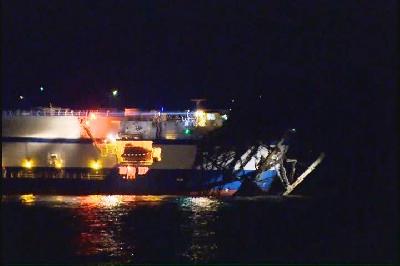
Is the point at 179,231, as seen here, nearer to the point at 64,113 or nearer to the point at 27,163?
the point at 27,163

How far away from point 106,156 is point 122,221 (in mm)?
18119

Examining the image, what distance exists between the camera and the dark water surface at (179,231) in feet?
96.2

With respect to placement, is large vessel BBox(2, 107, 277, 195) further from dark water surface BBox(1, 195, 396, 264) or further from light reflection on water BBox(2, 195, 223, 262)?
dark water surface BBox(1, 195, 396, 264)

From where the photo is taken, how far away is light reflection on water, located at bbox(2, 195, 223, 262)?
99.1 feet

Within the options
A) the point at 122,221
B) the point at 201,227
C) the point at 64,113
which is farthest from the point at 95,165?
the point at 201,227

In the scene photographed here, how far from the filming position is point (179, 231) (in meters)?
36.2

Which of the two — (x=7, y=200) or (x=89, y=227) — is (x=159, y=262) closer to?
(x=89, y=227)

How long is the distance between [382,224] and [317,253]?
12830 mm

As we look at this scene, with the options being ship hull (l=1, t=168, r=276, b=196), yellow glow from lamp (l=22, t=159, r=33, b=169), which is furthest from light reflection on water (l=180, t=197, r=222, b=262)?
yellow glow from lamp (l=22, t=159, r=33, b=169)

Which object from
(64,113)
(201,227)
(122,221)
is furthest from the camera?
(64,113)

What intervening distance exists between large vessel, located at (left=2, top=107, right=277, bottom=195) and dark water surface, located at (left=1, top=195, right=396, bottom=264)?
3747 millimetres

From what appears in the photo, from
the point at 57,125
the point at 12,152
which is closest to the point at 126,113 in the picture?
the point at 57,125

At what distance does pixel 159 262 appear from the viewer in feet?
90.3

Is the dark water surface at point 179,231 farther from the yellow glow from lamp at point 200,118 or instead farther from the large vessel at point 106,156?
the yellow glow from lamp at point 200,118
